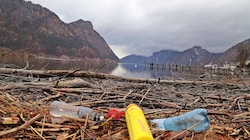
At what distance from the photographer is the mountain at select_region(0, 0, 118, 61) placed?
124150 millimetres

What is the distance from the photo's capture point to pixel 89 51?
17162 cm

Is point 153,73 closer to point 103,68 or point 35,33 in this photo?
point 103,68

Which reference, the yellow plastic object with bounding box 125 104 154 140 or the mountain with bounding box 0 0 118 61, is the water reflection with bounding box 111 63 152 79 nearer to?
the yellow plastic object with bounding box 125 104 154 140

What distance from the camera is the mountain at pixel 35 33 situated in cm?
12415

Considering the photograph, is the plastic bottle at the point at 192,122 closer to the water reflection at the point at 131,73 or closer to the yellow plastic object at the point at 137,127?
the yellow plastic object at the point at 137,127

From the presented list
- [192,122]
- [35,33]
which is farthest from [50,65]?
[35,33]

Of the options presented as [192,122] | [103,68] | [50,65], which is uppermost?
[50,65]

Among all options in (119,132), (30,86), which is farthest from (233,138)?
(30,86)

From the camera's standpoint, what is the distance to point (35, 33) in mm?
144000

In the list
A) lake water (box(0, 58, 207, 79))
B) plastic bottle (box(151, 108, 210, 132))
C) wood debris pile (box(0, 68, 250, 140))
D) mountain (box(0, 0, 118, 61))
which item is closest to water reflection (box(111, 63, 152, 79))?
lake water (box(0, 58, 207, 79))

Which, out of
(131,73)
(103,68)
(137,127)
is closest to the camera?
(137,127)

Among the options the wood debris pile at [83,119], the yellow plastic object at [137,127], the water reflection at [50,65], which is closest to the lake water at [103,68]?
the water reflection at [50,65]

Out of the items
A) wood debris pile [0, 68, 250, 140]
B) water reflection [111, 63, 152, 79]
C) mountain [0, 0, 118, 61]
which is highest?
mountain [0, 0, 118, 61]

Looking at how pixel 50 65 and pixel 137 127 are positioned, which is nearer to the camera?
pixel 137 127
